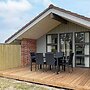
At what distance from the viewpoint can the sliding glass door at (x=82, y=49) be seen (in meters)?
11.5

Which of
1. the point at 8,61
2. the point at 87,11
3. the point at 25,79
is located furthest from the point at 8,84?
the point at 87,11

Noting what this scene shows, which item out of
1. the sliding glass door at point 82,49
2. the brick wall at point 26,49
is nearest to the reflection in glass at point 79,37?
the sliding glass door at point 82,49

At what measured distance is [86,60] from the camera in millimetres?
11570

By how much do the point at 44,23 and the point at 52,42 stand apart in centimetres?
211

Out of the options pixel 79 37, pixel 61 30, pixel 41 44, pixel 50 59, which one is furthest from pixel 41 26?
pixel 50 59

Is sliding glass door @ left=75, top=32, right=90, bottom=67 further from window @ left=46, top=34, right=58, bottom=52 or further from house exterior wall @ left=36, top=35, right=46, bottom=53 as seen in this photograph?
house exterior wall @ left=36, top=35, right=46, bottom=53

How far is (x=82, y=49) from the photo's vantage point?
11695mm

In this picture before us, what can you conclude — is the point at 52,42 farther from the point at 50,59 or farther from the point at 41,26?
the point at 50,59

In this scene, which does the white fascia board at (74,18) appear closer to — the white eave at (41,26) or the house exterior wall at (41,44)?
the white eave at (41,26)

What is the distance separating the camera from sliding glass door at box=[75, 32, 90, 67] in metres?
11.5

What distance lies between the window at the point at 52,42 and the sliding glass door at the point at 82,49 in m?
1.63

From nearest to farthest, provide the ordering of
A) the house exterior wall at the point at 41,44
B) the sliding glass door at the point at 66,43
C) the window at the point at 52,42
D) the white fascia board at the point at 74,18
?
the white fascia board at the point at 74,18, the sliding glass door at the point at 66,43, the window at the point at 52,42, the house exterior wall at the point at 41,44

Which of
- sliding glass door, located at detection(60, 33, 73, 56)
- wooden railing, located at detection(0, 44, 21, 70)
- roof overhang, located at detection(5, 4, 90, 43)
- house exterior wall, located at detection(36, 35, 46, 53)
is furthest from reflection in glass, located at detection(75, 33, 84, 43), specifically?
wooden railing, located at detection(0, 44, 21, 70)

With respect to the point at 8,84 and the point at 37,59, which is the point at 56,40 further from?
the point at 8,84
